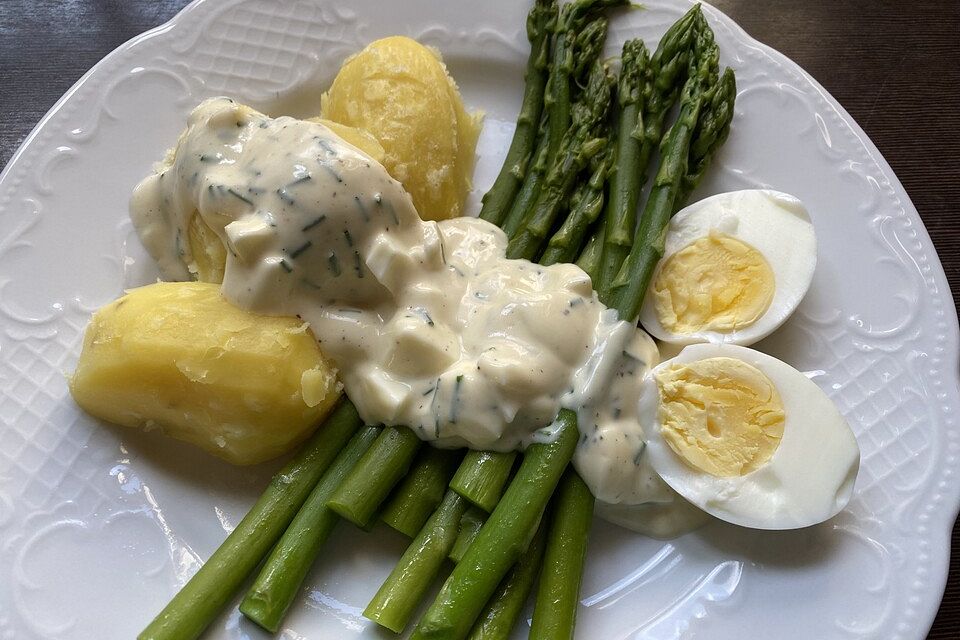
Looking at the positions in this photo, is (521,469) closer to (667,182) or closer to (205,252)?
(667,182)

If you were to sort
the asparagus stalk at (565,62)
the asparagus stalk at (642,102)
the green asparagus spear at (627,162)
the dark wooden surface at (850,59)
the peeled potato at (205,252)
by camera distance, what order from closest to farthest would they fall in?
1. the peeled potato at (205,252)
2. the green asparagus spear at (627,162)
3. the asparagus stalk at (642,102)
4. the asparagus stalk at (565,62)
5. the dark wooden surface at (850,59)

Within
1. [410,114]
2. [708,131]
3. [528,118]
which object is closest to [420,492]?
[410,114]

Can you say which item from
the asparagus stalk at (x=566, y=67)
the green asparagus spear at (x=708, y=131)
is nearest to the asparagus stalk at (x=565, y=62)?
the asparagus stalk at (x=566, y=67)

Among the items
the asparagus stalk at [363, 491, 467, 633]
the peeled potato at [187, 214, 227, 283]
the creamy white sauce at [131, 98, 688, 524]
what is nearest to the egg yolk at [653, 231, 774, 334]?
the creamy white sauce at [131, 98, 688, 524]

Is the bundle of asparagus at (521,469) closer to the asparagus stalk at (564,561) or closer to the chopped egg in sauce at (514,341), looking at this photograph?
the asparagus stalk at (564,561)

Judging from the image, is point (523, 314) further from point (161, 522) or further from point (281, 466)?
point (161, 522)

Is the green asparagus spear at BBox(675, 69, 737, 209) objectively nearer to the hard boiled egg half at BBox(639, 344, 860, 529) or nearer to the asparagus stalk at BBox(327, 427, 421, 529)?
the hard boiled egg half at BBox(639, 344, 860, 529)
